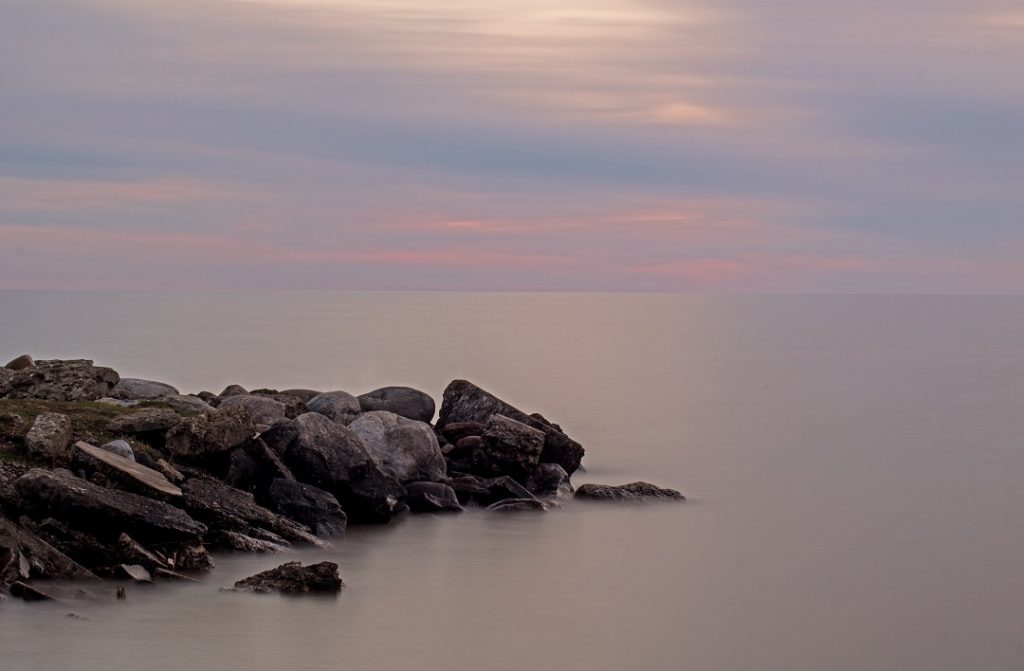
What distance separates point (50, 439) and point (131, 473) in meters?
1.59

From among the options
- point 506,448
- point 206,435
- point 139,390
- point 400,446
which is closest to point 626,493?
point 506,448

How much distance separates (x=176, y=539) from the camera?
22.9 m

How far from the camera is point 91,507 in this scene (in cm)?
2203

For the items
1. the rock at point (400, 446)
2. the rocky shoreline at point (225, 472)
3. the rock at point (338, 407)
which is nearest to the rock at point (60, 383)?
the rocky shoreline at point (225, 472)

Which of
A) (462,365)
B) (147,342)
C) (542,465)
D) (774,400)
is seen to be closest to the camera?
(542,465)

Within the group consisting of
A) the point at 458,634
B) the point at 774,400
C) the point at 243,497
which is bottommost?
the point at 458,634

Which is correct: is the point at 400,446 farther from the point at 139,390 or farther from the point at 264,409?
the point at 139,390

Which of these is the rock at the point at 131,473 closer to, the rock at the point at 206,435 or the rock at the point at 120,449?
the rock at the point at 120,449

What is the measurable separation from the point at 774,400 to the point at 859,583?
42.8 m

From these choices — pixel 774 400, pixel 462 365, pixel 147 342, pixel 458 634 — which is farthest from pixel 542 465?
pixel 147 342

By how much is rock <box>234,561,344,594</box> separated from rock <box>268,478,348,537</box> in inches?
151

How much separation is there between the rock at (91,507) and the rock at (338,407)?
10.4 meters

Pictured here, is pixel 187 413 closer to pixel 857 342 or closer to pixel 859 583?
pixel 859 583

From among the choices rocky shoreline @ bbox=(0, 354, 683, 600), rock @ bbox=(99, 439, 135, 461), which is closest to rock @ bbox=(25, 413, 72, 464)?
rocky shoreline @ bbox=(0, 354, 683, 600)
